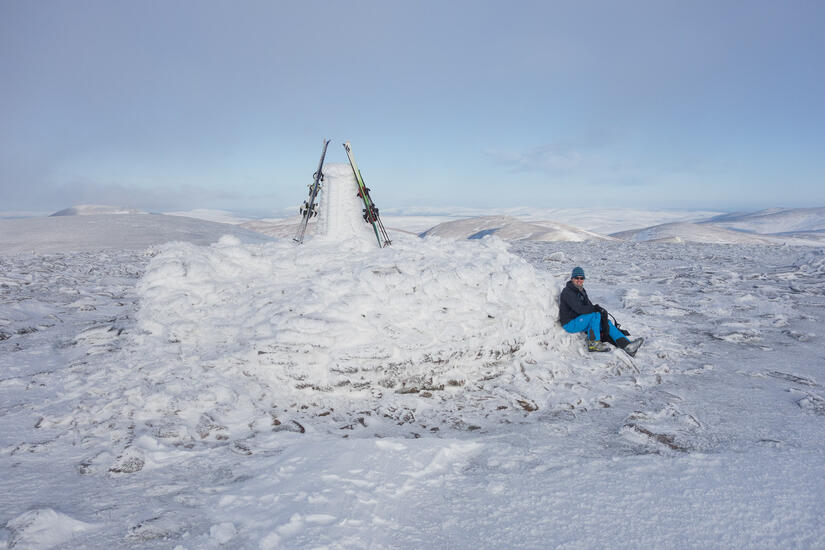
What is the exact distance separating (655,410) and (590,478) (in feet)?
5.39

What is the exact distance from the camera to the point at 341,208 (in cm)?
665

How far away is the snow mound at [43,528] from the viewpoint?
7.08 ft

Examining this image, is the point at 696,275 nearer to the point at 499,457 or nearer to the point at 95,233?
the point at 499,457

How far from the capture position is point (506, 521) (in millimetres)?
2346

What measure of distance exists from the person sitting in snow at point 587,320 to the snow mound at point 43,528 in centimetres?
480

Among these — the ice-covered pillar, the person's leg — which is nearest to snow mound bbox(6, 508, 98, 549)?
the ice-covered pillar

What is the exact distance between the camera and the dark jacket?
5.21m

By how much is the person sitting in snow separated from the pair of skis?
2717mm

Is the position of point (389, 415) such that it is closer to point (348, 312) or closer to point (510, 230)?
point (348, 312)

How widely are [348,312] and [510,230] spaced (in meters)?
35.1

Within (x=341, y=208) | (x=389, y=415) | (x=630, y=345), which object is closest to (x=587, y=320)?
(x=630, y=345)

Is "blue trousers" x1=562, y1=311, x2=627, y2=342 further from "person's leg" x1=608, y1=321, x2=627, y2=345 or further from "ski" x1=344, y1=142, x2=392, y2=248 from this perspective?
"ski" x1=344, y1=142, x2=392, y2=248

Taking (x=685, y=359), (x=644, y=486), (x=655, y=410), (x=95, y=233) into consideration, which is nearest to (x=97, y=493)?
(x=644, y=486)

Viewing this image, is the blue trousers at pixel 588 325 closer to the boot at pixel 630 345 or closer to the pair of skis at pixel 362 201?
the boot at pixel 630 345
